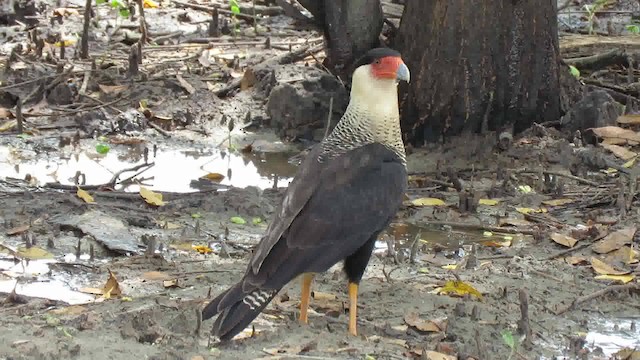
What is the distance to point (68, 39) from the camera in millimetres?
11312

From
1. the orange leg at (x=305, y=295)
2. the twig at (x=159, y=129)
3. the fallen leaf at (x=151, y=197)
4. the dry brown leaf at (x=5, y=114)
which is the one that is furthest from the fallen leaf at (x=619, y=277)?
the dry brown leaf at (x=5, y=114)

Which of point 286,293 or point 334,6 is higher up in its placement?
point 334,6

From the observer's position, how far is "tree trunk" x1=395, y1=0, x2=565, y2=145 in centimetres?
857

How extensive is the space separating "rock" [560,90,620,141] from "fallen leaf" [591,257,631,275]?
2439 millimetres

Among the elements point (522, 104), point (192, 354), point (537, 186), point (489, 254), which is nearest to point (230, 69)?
point (522, 104)

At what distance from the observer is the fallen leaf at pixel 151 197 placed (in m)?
7.35

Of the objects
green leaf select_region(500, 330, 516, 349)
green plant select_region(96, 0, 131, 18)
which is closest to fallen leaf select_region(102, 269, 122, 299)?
green leaf select_region(500, 330, 516, 349)

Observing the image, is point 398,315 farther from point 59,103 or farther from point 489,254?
point 59,103

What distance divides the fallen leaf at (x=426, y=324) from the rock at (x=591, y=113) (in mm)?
3651

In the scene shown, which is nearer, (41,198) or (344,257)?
(344,257)

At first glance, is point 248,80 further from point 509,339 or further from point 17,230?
point 509,339

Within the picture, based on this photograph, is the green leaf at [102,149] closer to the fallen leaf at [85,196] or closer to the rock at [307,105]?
the fallen leaf at [85,196]

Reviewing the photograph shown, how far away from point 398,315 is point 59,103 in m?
4.76

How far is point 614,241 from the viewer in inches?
268
